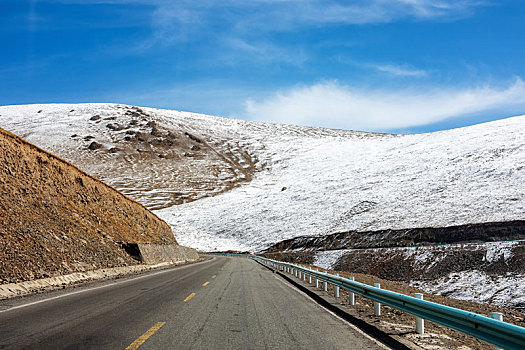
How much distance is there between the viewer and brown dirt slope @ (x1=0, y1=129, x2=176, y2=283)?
14298 mm

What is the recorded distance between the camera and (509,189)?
150 ft

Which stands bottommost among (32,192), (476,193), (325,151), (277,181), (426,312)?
(426,312)

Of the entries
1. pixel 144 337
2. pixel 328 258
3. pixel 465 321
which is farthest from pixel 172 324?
pixel 328 258

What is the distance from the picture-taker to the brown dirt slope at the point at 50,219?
14298mm

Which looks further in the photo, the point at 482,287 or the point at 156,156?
the point at 156,156

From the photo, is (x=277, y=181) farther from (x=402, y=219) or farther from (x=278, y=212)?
(x=402, y=219)

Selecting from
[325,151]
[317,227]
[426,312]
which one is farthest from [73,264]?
[325,151]

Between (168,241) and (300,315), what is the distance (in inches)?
1374

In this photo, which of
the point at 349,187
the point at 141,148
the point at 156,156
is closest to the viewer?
the point at 349,187

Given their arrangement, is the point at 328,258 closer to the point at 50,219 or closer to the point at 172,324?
the point at 50,219

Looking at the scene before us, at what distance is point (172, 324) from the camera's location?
23.7ft

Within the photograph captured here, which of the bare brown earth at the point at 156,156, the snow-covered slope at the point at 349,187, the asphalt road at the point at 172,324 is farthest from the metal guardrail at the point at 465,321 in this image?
the bare brown earth at the point at 156,156

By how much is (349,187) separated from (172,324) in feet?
227

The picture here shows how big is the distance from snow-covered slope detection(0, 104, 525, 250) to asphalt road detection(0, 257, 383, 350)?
37.7m
